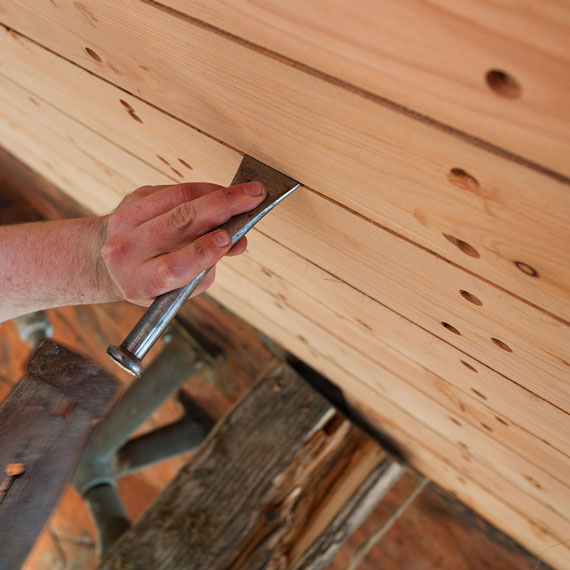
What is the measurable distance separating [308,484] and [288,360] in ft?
1.27

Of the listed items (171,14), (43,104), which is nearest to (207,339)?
(43,104)

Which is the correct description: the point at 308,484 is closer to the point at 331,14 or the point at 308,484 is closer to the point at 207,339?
the point at 207,339

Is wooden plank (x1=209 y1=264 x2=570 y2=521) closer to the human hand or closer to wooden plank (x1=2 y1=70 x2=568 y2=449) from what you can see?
wooden plank (x1=2 y1=70 x2=568 y2=449)

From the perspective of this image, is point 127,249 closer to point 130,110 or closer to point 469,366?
point 130,110

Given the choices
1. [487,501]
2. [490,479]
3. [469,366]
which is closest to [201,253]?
[469,366]

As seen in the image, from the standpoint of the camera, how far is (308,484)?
60.5 inches

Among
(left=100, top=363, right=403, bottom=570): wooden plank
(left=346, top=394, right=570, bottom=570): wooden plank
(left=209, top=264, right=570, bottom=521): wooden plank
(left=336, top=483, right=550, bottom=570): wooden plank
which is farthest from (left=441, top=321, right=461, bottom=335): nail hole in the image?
(left=336, top=483, right=550, bottom=570): wooden plank

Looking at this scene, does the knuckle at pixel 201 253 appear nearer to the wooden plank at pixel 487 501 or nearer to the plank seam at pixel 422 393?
the plank seam at pixel 422 393

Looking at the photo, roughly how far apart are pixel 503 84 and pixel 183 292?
1.59 feet

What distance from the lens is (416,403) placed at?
47.7 inches

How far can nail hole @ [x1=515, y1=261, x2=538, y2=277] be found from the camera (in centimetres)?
50

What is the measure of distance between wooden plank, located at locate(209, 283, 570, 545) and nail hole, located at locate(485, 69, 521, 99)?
0.90 metres

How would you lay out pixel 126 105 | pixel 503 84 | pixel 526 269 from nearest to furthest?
1. pixel 503 84
2. pixel 526 269
3. pixel 126 105

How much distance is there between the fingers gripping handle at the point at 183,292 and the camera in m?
0.71
